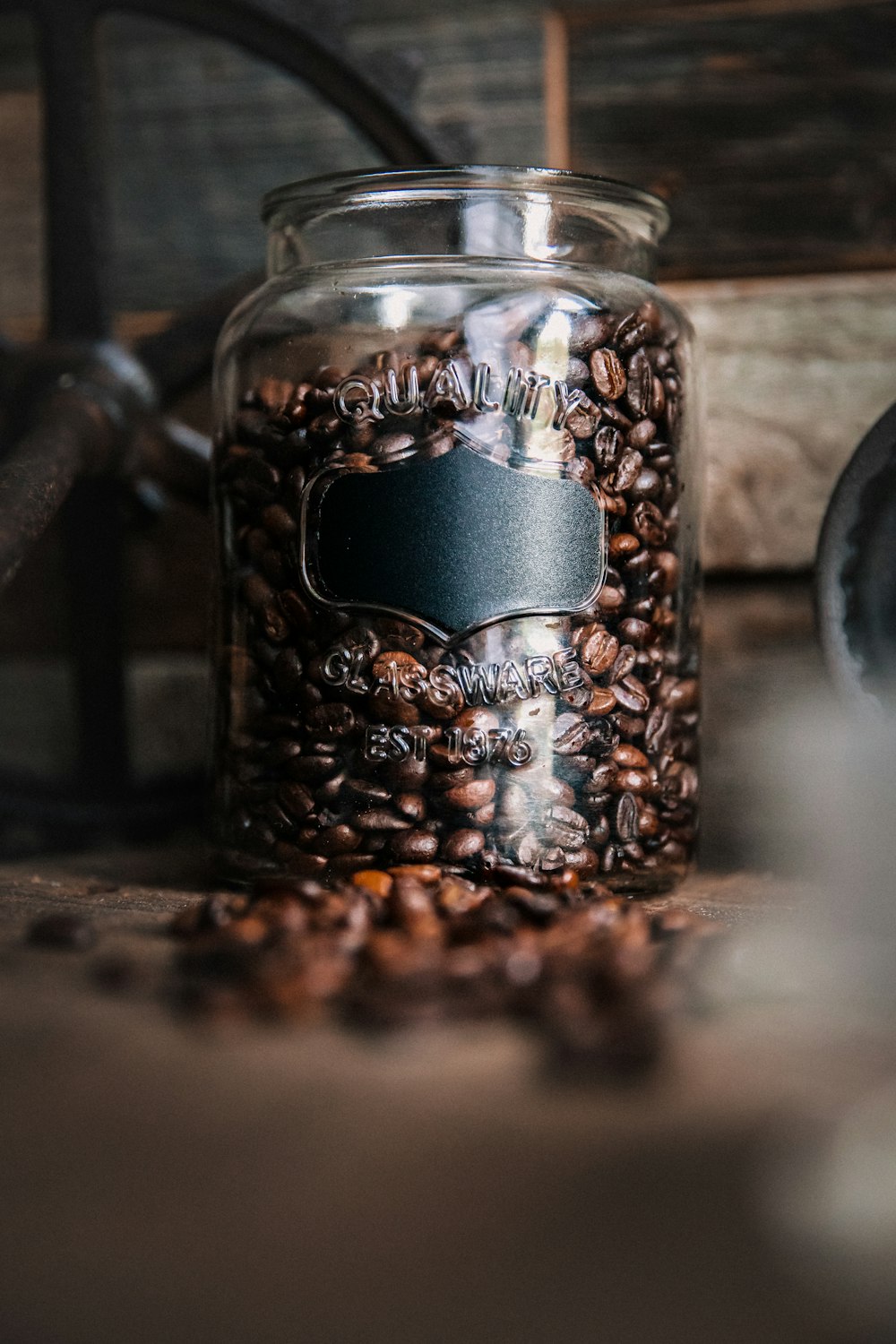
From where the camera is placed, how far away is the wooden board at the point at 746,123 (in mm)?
1319

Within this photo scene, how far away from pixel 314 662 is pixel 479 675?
0.41 ft

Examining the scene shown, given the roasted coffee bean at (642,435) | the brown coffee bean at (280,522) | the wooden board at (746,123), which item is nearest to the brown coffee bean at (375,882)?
the brown coffee bean at (280,522)

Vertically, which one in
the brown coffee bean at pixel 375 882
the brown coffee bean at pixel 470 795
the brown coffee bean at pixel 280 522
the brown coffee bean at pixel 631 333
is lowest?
the brown coffee bean at pixel 375 882

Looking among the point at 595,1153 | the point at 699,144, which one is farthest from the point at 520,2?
the point at 595,1153

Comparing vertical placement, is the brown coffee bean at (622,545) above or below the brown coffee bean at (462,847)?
above

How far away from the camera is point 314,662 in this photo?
95 cm

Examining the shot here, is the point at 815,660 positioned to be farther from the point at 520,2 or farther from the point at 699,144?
the point at 520,2

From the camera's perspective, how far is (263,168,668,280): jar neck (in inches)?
38.9

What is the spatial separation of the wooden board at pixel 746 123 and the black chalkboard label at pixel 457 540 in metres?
0.56

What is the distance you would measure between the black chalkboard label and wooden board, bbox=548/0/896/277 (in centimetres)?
56

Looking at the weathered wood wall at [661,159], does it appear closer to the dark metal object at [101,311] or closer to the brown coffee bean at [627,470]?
the dark metal object at [101,311]

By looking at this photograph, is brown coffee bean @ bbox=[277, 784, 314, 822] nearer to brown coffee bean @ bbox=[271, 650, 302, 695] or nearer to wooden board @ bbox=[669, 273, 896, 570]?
brown coffee bean @ bbox=[271, 650, 302, 695]

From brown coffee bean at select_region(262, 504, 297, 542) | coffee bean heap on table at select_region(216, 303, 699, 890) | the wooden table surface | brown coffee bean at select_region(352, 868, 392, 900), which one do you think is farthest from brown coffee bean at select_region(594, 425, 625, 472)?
the wooden table surface

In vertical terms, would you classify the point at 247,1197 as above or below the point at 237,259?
below
